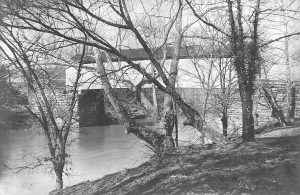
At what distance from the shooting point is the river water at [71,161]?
11.7m

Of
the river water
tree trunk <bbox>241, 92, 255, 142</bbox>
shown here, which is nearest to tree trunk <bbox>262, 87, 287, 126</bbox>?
the river water

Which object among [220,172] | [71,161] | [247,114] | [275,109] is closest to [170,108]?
[247,114]

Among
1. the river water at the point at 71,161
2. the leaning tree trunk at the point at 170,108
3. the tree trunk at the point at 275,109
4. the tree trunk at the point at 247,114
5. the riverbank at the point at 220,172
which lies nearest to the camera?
the riverbank at the point at 220,172

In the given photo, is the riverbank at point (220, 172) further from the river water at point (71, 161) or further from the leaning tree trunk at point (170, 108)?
the river water at point (71, 161)

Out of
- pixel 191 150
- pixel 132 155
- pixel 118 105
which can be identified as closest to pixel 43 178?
pixel 132 155

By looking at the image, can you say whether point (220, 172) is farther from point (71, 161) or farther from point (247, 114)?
point (71, 161)

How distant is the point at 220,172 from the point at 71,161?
6.60 m

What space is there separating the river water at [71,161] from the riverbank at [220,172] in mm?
1144

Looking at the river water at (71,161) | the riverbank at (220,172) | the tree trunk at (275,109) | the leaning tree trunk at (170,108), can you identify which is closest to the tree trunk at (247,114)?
the riverbank at (220,172)

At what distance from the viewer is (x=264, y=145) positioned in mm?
5945

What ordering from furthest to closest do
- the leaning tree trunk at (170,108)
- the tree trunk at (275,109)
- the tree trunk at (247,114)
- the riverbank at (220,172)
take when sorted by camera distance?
the tree trunk at (275,109), the leaning tree trunk at (170,108), the tree trunk at (247,114), the riverbank at (220,172)

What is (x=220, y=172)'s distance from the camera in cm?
485

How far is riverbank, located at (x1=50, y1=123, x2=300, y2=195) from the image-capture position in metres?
4.27

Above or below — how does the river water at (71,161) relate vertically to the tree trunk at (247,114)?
below
